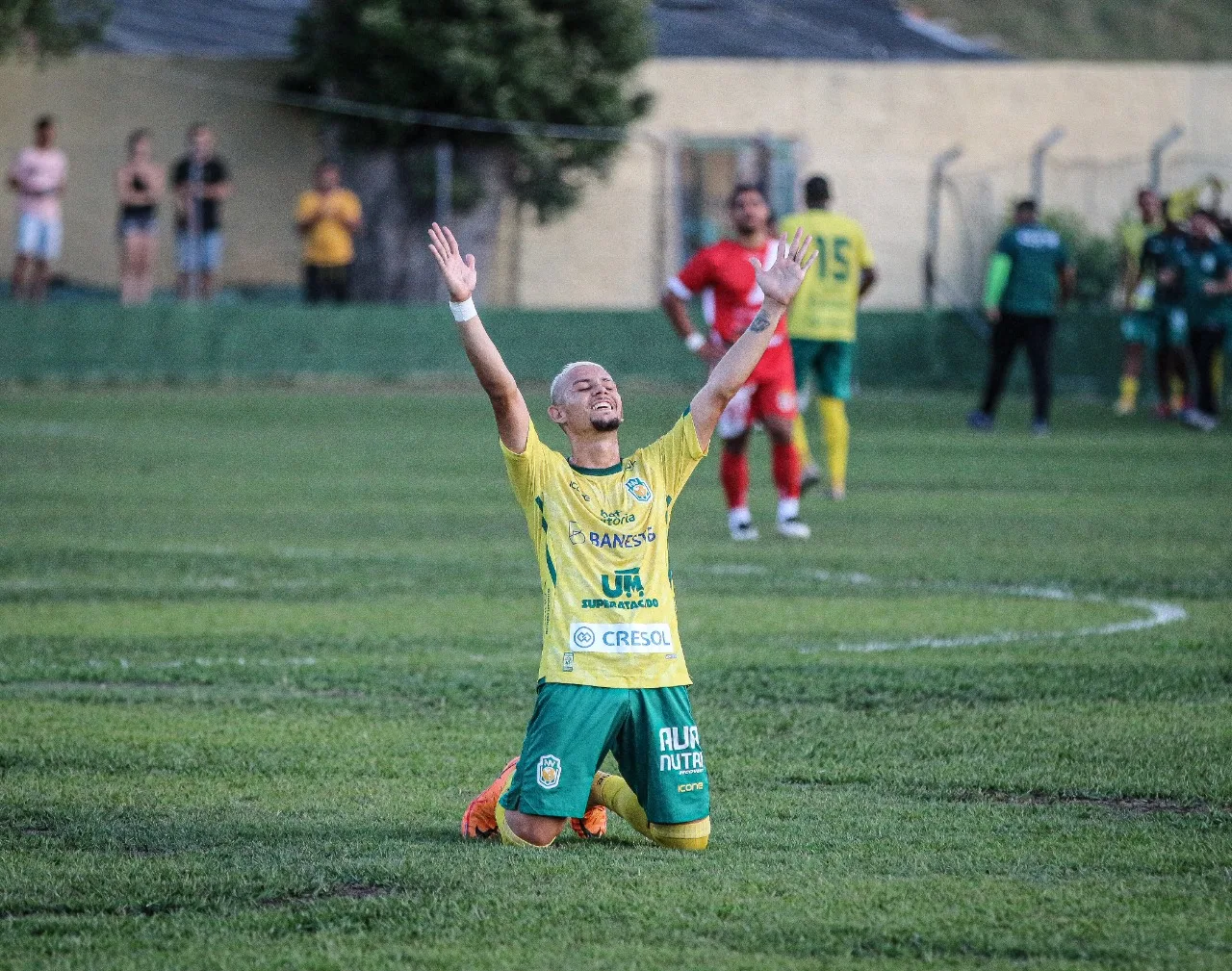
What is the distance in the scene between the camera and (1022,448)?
2059 centimetres

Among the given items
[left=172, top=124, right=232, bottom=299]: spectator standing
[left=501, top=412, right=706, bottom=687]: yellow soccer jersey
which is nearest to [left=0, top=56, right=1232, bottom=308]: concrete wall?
[left=172, top=124, right=232, bottom=299]: spectator standing

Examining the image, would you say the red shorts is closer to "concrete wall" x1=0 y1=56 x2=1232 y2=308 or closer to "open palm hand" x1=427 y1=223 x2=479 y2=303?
"open palm hand" x1=427 y1=223 x2=479 y2=303

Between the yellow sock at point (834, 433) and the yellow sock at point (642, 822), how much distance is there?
9.42 m

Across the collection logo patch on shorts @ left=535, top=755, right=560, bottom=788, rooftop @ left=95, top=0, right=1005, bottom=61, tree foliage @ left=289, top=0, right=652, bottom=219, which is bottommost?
logo patch on shorts @ left=535, top=755, right=560, bottom=788

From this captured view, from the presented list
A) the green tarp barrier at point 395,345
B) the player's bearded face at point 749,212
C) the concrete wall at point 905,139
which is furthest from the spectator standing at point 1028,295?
the concrete wall at point 905,139

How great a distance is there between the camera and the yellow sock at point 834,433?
15.6 metres

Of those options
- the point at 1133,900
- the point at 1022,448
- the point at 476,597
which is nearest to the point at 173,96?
the point at 1022,448

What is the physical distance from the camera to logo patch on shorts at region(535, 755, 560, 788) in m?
5.93

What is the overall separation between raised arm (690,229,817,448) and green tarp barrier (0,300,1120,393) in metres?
21.1

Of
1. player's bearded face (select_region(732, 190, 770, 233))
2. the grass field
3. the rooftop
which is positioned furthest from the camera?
the rooftop

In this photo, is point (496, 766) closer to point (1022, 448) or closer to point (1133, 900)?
point (1133, 900)

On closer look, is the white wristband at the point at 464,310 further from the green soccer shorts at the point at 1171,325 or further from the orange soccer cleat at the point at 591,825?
the green soccer shorts at the point at 1171,325

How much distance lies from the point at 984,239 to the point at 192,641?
25831 mm

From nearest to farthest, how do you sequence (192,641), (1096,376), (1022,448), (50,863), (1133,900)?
(1133,900) → (50,863) → (192,641) → (1022,448) → (1096,376)
